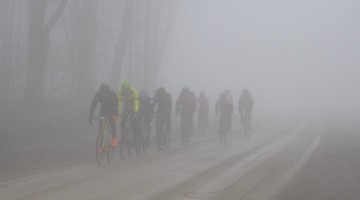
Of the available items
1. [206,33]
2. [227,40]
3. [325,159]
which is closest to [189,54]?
[206,33]

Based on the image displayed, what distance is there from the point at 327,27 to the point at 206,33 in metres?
65.3

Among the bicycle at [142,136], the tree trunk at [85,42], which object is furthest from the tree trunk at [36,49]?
the bicycle at [142,136]

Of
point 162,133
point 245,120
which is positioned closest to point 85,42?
point 245,120

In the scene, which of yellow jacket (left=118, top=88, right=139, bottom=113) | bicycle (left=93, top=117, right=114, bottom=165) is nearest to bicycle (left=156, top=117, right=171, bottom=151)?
yellow jacket (left=118, top=88, right=139, bottom=113)

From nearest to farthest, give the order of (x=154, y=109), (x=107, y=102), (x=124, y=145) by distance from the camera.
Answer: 1. (x=107, y=102)
2. (x=124, y=145)
3. (x=154, y=109)

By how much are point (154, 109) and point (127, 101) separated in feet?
12.7

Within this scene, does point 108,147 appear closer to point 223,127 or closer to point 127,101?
point 127,101

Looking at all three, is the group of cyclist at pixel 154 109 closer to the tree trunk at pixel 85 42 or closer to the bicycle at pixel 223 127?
the bicycle at pixel 223 127

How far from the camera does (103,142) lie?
14.5m

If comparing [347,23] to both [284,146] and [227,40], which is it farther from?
[284,146]

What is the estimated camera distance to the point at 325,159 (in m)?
16.0

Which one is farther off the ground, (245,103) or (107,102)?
(245,103)

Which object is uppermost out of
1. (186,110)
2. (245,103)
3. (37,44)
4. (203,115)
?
(37,44)

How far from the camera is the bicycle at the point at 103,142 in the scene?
46.8ft
